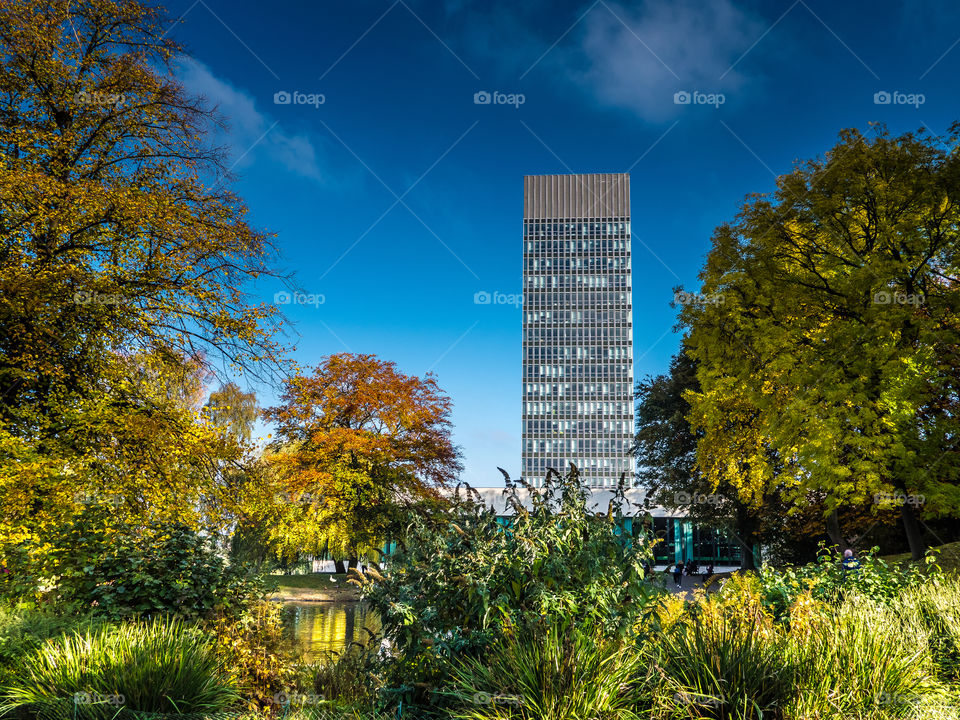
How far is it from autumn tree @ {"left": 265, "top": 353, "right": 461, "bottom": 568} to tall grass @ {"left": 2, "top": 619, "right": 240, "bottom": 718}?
21.4 m

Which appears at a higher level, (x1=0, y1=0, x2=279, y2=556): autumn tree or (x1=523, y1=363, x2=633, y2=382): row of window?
(x1=523, y1=363, x2=633, y2=382): row of window

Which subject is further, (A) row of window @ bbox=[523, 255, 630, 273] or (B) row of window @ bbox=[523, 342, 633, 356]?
(A) row of window @ bbox=[523, 255, 630, 273]

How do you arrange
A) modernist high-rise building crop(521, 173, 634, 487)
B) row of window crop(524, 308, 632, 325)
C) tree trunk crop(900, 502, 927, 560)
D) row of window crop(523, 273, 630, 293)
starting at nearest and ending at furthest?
tree trunk crop(900, 502, 927, 560) < modernist high-rise building crop(521, 173, 634, 487) < row of window crop(524, 308, 632, 325) < row of window crop(523, 273, 630, 293)

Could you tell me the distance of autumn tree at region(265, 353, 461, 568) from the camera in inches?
1128

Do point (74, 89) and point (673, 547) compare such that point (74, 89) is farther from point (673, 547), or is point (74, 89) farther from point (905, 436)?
point (673, 547)

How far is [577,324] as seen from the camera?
148 metres

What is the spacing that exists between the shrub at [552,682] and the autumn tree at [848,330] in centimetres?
1323

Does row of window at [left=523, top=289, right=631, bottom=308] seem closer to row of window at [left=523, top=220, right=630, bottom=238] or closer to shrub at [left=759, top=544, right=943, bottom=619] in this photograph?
row of window at [left=523, top=220, right=630, bottom=238]

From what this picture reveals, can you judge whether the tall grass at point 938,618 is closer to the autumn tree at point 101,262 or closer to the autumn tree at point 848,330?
the autumn tree at point 848,330

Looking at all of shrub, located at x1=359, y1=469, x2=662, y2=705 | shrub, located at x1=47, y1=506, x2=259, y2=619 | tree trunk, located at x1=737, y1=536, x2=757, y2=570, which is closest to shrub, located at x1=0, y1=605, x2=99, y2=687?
shrub, located at x1=47, y1=506, x2=259, y2=619

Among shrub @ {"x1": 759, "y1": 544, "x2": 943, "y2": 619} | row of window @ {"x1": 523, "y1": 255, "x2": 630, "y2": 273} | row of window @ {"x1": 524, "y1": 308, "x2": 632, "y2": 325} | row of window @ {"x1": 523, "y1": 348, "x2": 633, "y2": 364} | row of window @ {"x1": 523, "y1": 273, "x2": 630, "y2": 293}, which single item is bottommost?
shrub @ {"x1": 759, "y1": 544, "x2": 943, "y2": 619}

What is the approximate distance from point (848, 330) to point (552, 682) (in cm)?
1537

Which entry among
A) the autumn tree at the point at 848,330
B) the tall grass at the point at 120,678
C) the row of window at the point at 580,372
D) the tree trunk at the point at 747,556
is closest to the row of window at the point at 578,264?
the row of window at the point at 580,372

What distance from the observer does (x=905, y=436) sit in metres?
16.4
